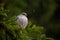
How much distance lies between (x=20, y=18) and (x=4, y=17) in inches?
5.2

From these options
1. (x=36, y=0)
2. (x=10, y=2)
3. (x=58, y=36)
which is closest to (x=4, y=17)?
(x=10, y=2)

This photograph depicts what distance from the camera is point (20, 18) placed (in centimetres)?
192

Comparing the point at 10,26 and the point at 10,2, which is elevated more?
the point at 10,2

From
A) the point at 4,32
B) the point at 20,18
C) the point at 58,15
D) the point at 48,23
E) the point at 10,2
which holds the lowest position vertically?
the point at 4,32

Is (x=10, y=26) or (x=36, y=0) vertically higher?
(x=36, y=0)

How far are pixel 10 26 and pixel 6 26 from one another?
3 centimetres

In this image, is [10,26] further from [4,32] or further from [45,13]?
[45,13]

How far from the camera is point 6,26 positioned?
182 centimetres

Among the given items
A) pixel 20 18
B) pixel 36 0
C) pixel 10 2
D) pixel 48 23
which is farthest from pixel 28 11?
pixel 48 23

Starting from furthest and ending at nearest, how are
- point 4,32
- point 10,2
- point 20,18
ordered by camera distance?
point 10,2 < point 20,18 < point 4,32

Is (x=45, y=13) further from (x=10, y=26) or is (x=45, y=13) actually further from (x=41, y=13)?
(x=10, y=26)

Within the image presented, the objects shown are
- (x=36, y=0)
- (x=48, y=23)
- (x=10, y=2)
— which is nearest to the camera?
(x=10, y=2)

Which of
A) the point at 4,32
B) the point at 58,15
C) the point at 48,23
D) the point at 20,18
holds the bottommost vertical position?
the point at 4,32

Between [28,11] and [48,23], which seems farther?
[48,23]
